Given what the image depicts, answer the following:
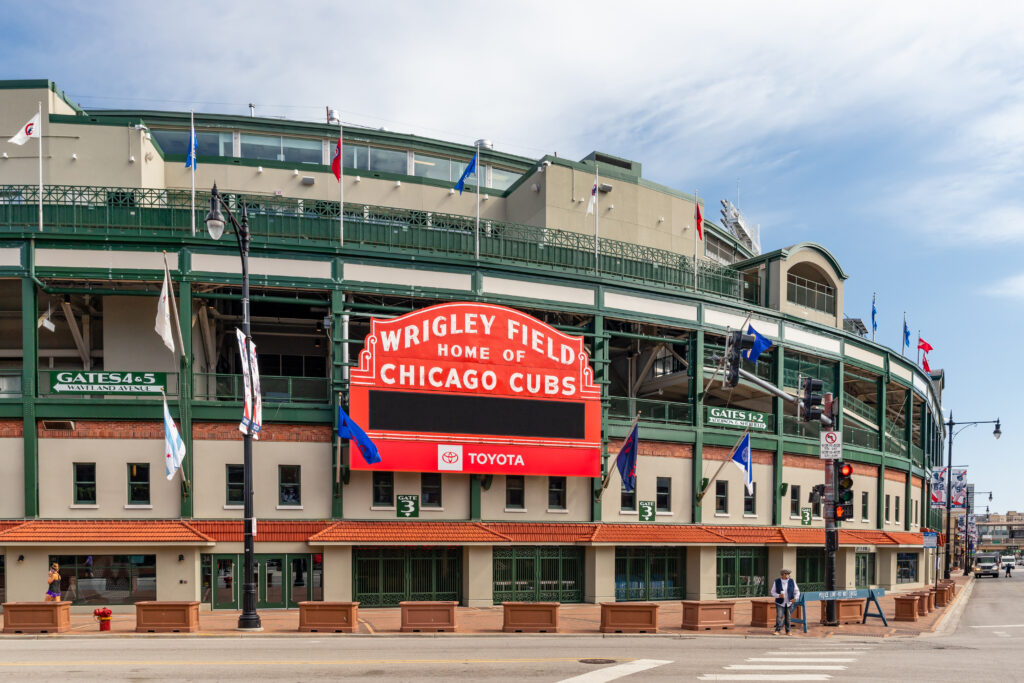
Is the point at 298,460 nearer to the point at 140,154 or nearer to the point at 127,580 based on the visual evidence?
the point at 127,580

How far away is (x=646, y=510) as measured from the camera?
35.7 metres

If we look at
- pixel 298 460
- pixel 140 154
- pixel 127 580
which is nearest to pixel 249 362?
pixel 298 460

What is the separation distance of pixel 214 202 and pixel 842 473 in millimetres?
19237

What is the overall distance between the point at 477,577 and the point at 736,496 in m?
12.4

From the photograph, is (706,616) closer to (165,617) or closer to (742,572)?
(742,572)

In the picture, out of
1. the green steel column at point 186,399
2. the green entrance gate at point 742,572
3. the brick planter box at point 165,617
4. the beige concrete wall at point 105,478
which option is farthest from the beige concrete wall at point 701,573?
the brick planter box at point 165,617

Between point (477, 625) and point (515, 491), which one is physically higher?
point (515, 491)

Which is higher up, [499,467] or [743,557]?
[499,467]

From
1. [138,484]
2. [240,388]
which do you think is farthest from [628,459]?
[138,484]

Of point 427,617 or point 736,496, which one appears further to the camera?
point 736,496

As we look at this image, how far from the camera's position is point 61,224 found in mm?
31078

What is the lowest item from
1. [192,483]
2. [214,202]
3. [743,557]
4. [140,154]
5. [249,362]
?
[743,557]

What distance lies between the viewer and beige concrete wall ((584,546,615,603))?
34125mm

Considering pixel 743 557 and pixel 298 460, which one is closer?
pixel 298 460
